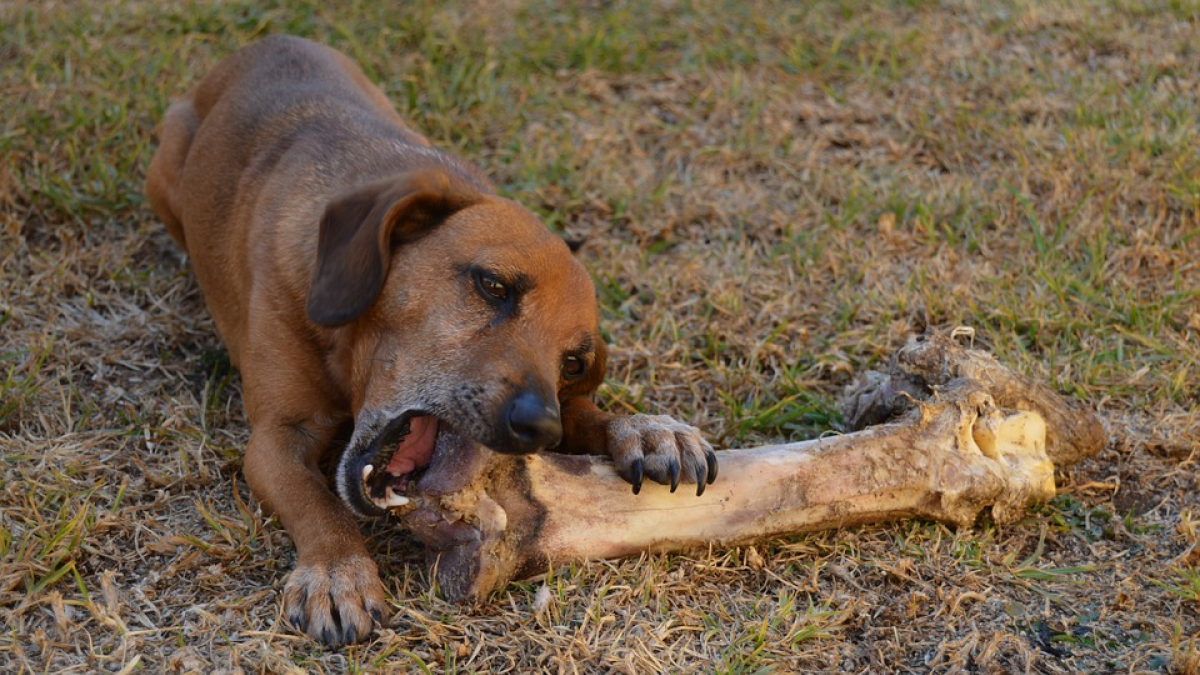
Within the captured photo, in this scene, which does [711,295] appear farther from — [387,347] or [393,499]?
[393,499]

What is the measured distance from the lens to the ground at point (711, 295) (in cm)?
313

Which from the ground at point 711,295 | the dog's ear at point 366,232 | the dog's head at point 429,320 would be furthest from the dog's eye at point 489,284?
the ground at point 711,295

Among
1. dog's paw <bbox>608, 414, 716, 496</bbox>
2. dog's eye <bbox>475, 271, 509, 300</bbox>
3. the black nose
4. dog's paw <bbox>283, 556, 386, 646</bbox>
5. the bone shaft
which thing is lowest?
dog's paw <bbox>283, 556, 386, 646</bbox>

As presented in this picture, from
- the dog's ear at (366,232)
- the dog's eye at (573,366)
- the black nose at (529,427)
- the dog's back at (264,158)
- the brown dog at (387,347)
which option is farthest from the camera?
the dog's back at (264,158)

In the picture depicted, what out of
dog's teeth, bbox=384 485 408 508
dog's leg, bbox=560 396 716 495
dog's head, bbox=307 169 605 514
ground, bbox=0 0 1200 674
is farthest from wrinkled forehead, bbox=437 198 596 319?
ground, bbox=0 0 1200 674

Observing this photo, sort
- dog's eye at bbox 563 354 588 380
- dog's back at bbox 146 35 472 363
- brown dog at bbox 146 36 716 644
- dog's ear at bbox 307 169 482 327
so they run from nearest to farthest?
1. brown dog at bbox 146 36 716 644
2. dog's ear at bbox 307 169 482 327
3. dog's eye at bbox 563 354 588 380
4. dog's back at bbox 146 35 472 363

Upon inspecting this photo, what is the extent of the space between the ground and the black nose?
0.41m

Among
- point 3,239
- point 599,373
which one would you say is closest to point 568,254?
point 599,373

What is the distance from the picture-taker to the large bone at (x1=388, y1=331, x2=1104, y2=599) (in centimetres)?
311

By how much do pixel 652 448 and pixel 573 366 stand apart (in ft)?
1.23

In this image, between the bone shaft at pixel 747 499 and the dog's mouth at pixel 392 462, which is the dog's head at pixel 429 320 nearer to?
the dog's mouth at pixel 392 462

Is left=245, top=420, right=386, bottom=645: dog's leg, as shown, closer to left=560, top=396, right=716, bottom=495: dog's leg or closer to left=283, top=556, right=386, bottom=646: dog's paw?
left=283, top=556, right=386, bottom=646: dog's paw

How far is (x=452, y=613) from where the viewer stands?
10.2 feet

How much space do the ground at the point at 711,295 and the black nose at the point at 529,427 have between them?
409mm
